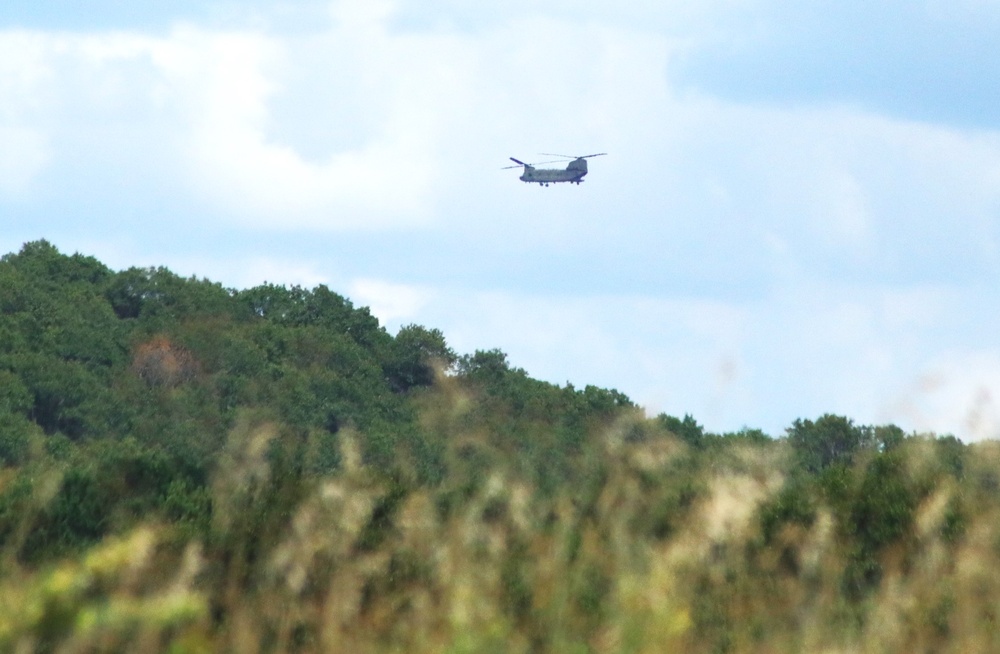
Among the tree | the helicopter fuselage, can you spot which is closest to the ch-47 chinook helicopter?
the helicopter fuselage

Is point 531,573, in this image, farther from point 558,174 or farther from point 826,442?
point 558,174

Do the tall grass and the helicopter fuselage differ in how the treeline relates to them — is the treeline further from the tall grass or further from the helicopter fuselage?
the tall grass

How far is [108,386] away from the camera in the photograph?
66.6 metres

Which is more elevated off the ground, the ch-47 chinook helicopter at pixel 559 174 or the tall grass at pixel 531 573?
the ch-47 chinook helicopter at pixel 559 174

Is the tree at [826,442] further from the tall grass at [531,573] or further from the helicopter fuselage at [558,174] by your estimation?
the helicopter fuselage at [558,174]

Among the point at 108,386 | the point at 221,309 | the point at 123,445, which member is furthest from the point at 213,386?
the point at 123,445

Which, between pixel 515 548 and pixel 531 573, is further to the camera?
pixel 515 548

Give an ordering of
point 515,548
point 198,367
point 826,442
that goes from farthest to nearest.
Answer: point 198,367 < point 826,442 < point 515,548

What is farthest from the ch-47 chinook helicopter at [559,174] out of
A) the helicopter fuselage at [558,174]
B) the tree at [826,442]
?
the tree at [826,442]

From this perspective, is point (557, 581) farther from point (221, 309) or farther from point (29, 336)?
point (221, 309)

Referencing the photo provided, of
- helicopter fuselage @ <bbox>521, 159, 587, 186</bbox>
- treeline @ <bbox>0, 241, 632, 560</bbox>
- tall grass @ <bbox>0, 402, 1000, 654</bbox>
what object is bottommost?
tall grass @ <bbox>0, 402, 1000, 654</bbox>

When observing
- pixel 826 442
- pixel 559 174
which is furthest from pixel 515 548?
pixel 559 174

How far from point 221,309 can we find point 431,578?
7341cm

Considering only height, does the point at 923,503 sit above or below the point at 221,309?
below
